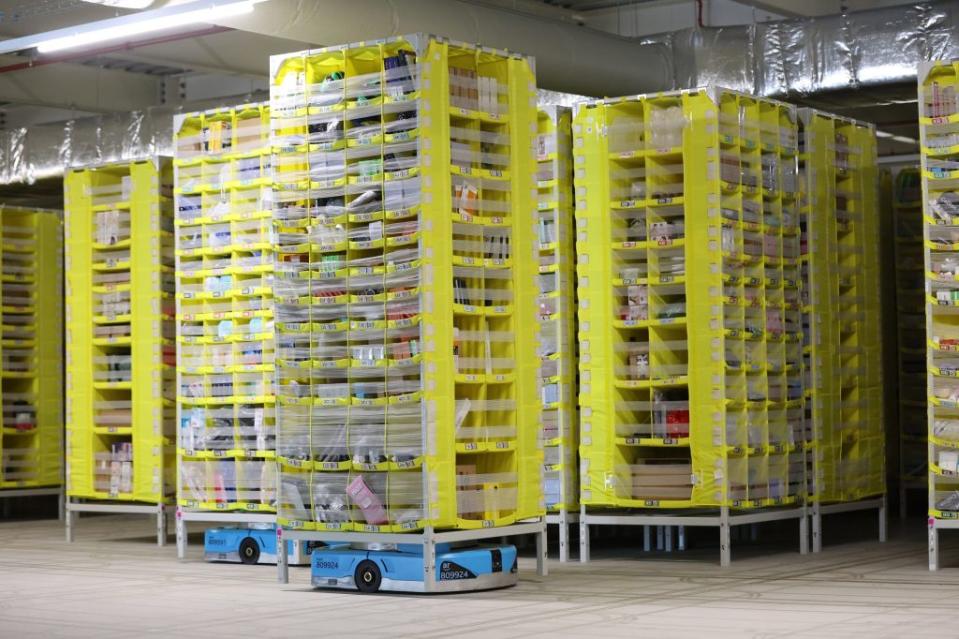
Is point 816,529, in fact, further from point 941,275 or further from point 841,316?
point 941,275

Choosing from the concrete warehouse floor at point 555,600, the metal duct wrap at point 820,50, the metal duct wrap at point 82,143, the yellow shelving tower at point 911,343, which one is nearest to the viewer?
the concrete warehouse floor at point 555,600

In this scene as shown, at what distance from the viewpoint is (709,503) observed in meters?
14.7

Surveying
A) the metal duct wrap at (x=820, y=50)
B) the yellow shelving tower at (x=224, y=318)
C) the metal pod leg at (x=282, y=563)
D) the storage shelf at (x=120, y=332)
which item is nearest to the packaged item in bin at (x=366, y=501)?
the metal pod leg at (x=282, y=563)

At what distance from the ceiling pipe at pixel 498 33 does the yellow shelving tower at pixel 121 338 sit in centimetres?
353

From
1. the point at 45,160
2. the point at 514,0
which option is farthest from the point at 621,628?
the point at 45,160

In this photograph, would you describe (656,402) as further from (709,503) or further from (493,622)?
(493,622)

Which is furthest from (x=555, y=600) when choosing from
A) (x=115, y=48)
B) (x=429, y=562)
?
(x=115, y=48)

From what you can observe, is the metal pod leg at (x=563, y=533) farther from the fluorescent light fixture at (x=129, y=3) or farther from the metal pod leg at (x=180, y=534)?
the fluorescent light fixture at (x=129, y=3)

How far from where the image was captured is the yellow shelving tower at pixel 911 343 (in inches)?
803

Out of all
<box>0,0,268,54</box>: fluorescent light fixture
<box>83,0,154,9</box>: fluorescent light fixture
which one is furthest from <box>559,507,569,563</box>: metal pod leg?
<box>83,0,154,9</box>: fluorescent light fixture

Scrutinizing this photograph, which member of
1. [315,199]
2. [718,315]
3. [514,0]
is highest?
[514,0]

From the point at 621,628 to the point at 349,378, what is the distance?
3.54 meters

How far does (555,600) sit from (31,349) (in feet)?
42.6

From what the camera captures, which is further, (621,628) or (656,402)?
(656,402)
